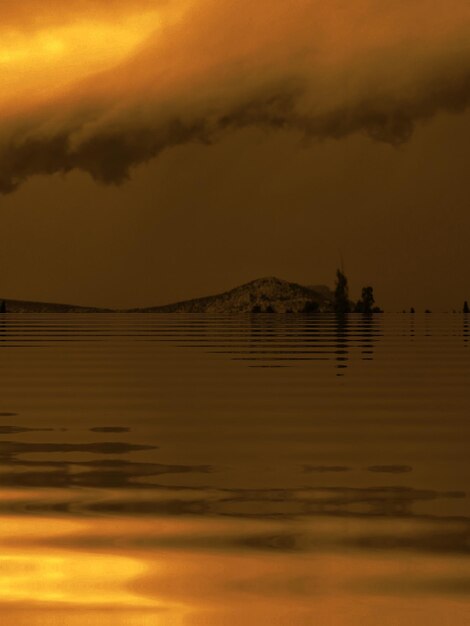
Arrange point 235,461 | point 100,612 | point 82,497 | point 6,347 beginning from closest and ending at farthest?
1. point 100,612
2. point 82,497
3. point 235,461
4. point 6,347

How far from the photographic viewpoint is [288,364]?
32.2 m

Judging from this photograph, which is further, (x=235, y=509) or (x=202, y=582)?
(x=235, y=509)

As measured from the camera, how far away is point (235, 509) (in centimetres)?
1016

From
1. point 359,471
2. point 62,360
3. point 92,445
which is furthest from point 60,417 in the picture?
point 62,360

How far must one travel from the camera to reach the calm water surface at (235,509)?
24.3ft

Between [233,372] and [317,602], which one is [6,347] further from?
[317,602]

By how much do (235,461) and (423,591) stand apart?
5729 millimetres

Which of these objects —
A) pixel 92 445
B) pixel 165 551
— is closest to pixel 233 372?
pixel 92 445

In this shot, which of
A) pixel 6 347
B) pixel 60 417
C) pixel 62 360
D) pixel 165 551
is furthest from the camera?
pixel 6 347

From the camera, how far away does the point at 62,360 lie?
114ft

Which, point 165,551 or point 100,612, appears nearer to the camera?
point 100,612

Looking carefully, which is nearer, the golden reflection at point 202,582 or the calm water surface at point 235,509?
the golden reflection at point 202,582

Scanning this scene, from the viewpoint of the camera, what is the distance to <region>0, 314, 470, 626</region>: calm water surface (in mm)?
7398

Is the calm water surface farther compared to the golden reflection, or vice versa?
the calm water surface
